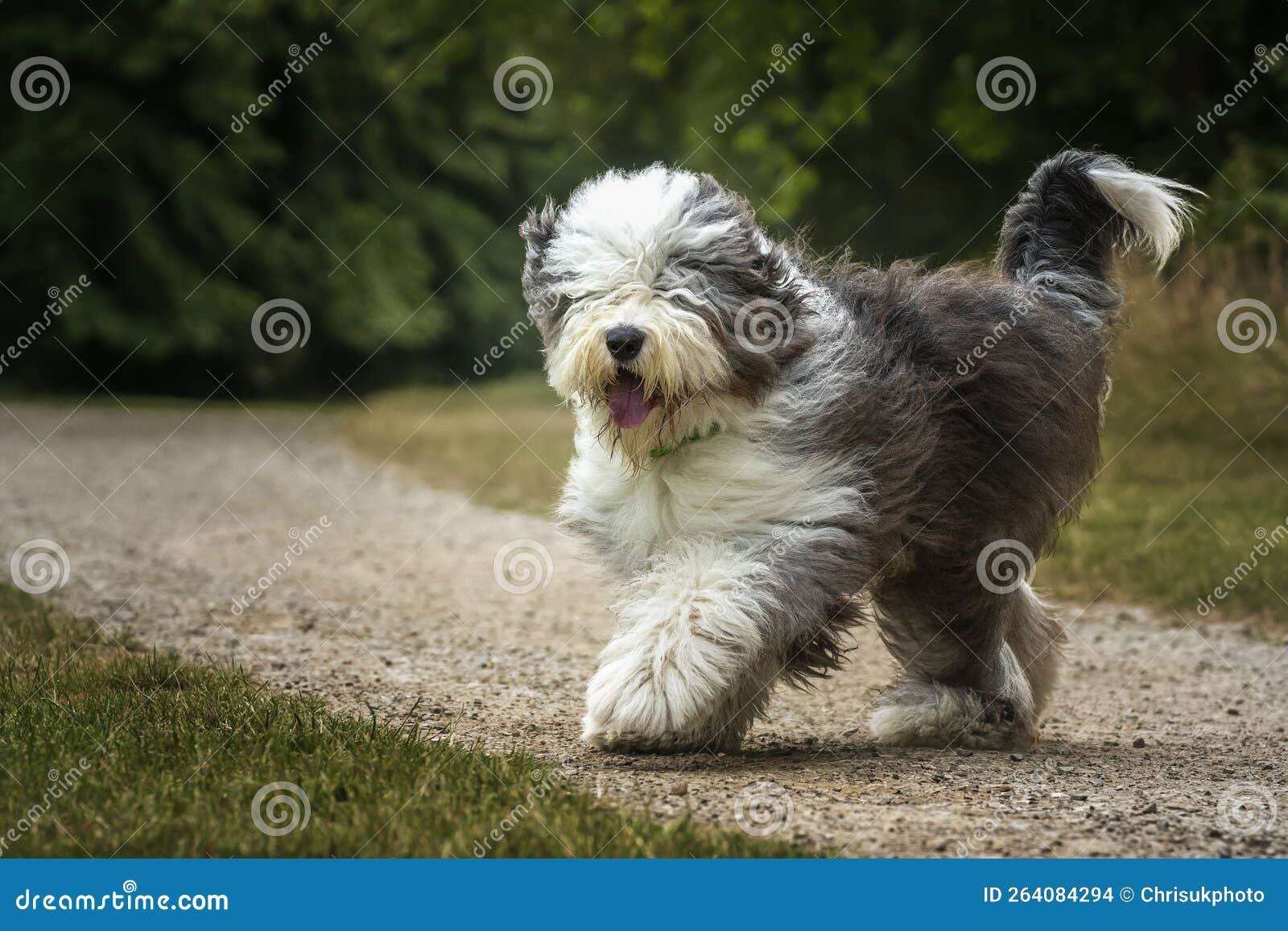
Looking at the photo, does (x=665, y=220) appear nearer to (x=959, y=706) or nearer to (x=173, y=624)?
(x=959, y=706)

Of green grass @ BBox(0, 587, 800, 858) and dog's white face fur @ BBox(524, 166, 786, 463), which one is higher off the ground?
dog's white face fur @ BBox(524, 166, 786, 463)

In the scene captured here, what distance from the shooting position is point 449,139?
22609 millimetres

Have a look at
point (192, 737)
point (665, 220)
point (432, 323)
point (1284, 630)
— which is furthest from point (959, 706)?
point (432, 323)

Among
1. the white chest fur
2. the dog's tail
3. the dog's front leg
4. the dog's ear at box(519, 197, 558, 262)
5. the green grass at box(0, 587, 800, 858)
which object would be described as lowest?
the green grass at box(0, 587, 800, 858)

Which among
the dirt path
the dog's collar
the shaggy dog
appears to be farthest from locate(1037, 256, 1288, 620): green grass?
the dog's collar

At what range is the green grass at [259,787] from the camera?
333 centimetres

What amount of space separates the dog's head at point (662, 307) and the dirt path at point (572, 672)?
1093 mm

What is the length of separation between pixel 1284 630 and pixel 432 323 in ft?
52.6

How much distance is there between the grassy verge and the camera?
8516 mm

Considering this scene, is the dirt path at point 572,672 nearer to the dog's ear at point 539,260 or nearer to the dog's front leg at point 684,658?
the dog's front leg at point 684,658

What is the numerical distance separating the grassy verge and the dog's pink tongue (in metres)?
3.67

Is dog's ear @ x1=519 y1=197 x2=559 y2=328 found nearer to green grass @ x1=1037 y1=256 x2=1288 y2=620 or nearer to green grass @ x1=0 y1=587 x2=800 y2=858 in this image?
green grass @ x1=0 y1=587 x2=800 y2=858

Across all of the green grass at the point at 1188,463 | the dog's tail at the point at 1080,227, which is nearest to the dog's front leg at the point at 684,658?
the dog's tail at the point at 1080,227

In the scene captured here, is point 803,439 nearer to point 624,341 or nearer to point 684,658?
point 624,341
